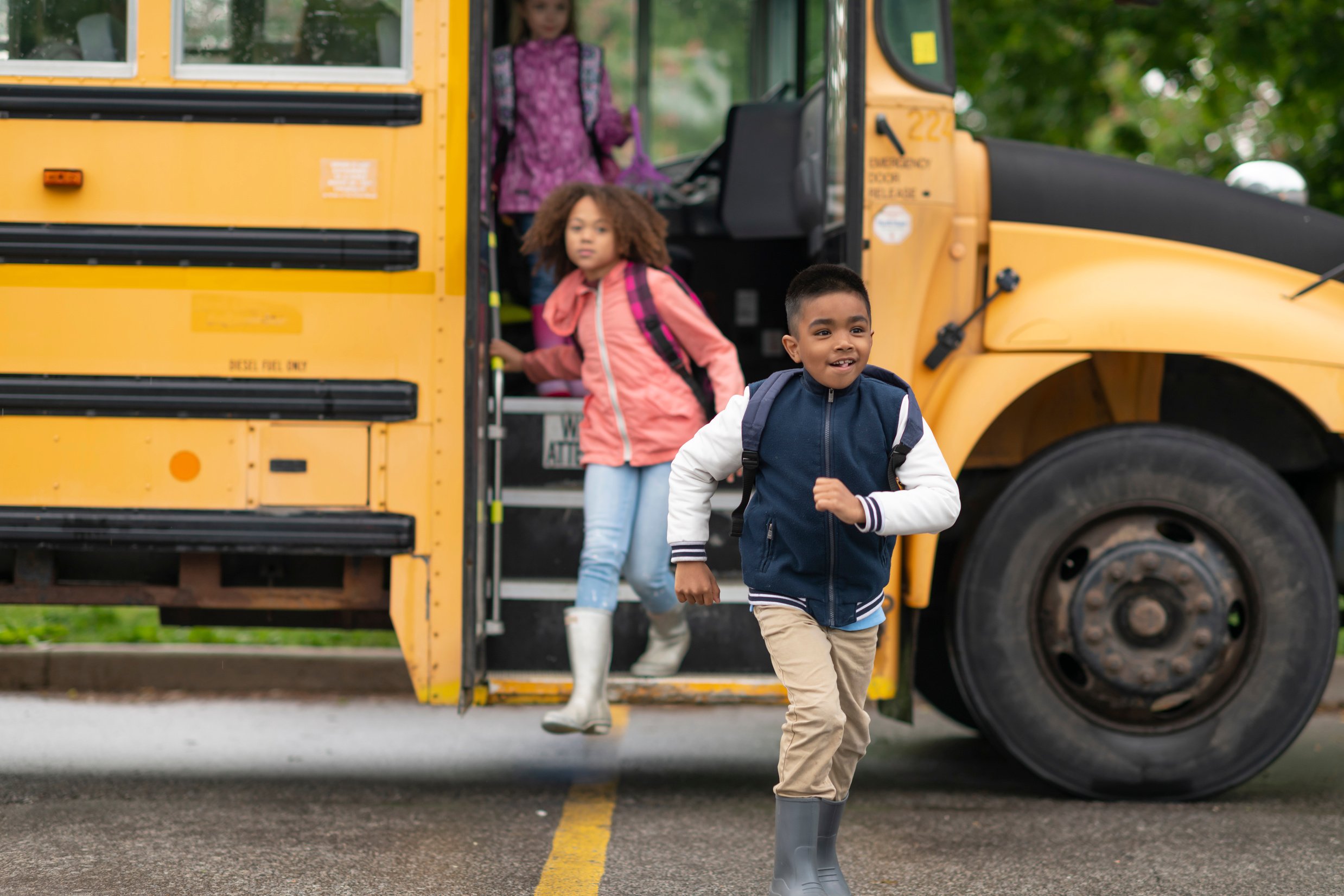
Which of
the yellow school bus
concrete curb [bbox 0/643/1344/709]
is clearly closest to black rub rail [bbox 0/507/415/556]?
the yellow school bus

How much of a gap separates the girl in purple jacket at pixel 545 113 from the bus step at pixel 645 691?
1.39 m

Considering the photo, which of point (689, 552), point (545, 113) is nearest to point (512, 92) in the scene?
point (545, 113)

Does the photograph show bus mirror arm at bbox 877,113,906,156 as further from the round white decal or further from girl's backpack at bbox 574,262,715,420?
girl's backpack at bbox 574,262,715,420

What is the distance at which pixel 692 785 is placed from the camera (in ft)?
13.7

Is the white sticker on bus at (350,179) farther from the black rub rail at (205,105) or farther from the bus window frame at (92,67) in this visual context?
the bus window frame at (92,67)

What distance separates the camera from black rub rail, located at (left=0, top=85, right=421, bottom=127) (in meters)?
3.50

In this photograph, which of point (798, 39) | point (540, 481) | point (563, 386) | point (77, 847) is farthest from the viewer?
point (798, 39)

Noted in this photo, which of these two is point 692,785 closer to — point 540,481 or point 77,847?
point 540,481

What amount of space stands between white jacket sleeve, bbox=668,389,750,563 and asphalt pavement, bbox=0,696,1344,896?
0.86 meters

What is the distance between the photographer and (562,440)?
3.85 meters

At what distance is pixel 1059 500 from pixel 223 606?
2.24 metres

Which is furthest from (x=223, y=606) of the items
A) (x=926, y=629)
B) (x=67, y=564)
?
(x=926, y=629)

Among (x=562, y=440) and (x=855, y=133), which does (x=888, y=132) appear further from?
(x=562, y=440)

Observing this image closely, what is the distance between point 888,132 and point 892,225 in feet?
0.78
